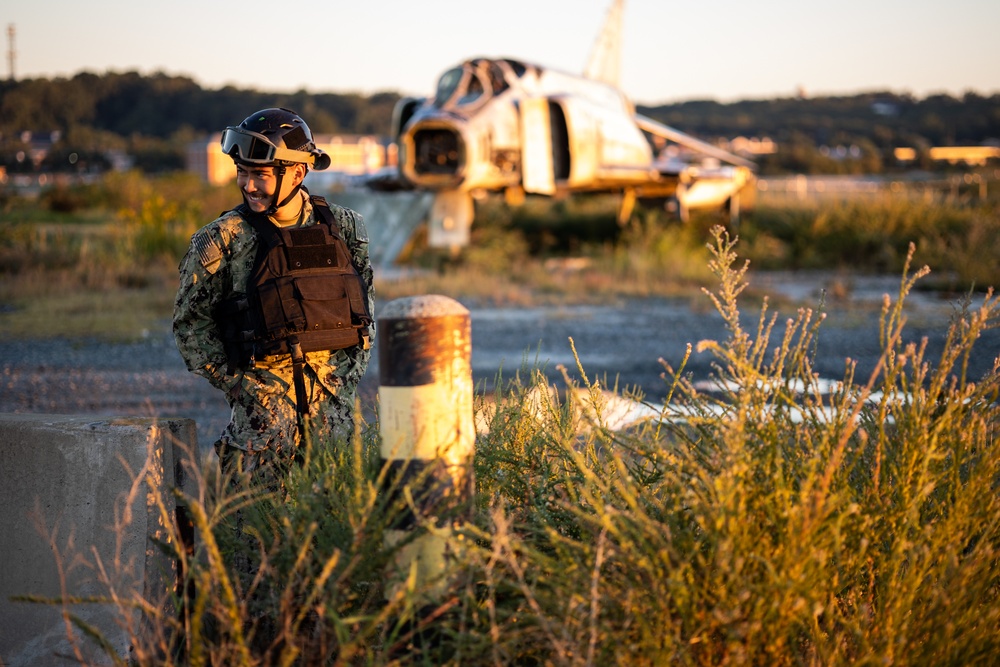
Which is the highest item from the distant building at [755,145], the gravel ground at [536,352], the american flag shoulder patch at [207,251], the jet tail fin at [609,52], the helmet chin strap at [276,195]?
the distant building at [755,145]

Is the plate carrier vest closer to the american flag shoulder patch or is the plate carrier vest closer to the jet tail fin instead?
the american flag shoulder patch

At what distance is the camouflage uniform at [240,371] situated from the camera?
392 cm

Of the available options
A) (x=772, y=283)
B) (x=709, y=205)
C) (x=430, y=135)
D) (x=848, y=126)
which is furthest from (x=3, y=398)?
(x=848, y=126)

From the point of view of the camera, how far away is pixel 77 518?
3.52 m

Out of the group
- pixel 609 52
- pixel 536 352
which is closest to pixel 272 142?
pixel 536 352

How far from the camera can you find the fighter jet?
17.3 metres

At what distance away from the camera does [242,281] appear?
4043 mm

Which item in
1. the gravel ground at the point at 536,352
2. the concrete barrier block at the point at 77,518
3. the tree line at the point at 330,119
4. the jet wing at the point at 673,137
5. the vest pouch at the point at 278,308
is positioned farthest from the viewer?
the tree line at the point at 330,119

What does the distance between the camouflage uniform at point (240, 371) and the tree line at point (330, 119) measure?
27.4 m

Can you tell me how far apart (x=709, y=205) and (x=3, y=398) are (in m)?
18.4

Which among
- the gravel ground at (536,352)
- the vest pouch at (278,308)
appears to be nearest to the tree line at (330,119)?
the gravel ground at (536,352)

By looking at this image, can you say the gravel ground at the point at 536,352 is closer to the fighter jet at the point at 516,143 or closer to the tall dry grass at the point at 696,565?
the tall dry grass at the point at 696,565

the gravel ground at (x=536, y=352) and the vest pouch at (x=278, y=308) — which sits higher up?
the vest pouch at (x=278, y=308)

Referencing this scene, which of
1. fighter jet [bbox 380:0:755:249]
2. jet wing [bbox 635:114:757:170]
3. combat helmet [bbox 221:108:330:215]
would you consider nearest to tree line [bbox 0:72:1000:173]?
fighter jet [bbox 380:0:755:249]
